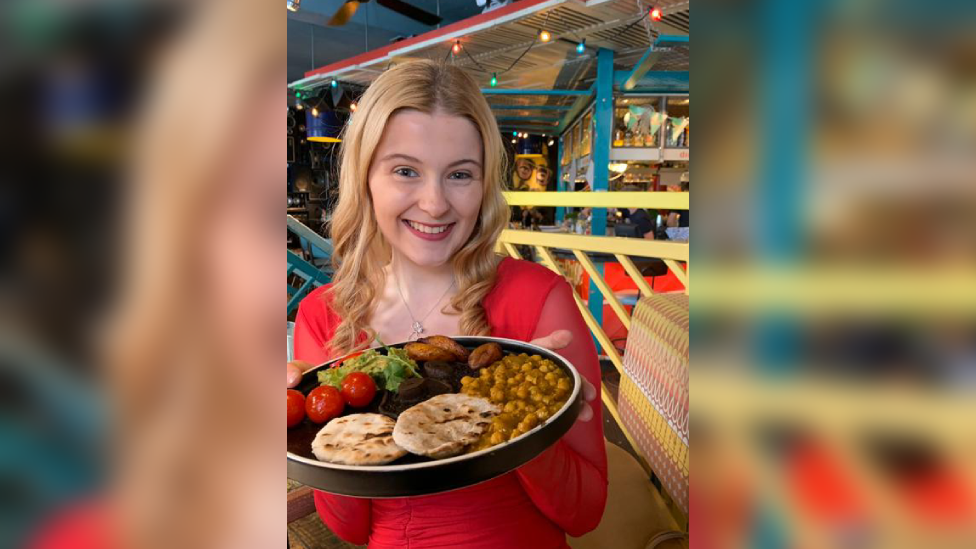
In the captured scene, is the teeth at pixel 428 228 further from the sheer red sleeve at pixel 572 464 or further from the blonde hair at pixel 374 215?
the sheer red sleeve at pixel 572 464

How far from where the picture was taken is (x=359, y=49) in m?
7.04

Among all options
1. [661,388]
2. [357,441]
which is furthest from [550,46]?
[357,441]

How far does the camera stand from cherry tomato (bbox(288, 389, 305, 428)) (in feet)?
2.11

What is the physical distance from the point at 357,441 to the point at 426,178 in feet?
1.27

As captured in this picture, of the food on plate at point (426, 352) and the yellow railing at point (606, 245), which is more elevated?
the yellow railing at point (606, 245)

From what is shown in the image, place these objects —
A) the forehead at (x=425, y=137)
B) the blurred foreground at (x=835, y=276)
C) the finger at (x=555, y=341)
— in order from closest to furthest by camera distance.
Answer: the blurred foreground at (x=835, y=276) → the forehead at (x=425, y=137) → the finger at (x=555, y=341)

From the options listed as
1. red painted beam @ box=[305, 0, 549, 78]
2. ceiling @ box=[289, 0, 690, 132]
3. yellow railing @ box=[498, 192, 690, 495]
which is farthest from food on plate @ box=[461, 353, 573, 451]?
red painted beam @ box=[305, 0, 549, 78]

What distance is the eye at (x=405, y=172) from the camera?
777 mm

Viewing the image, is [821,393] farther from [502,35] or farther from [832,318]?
[502,35]

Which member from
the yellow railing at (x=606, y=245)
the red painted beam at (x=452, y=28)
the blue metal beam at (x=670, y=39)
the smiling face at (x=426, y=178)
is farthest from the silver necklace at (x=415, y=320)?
the blue metal beam at (x=670, y=39)

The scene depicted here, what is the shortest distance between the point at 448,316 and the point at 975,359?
2.72 feet

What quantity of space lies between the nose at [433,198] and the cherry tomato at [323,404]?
302 mm

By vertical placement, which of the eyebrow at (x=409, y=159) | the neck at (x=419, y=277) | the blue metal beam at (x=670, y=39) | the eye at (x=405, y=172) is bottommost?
the neck at (x=419, y=277)

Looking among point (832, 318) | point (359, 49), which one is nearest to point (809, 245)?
point (832, 318)
